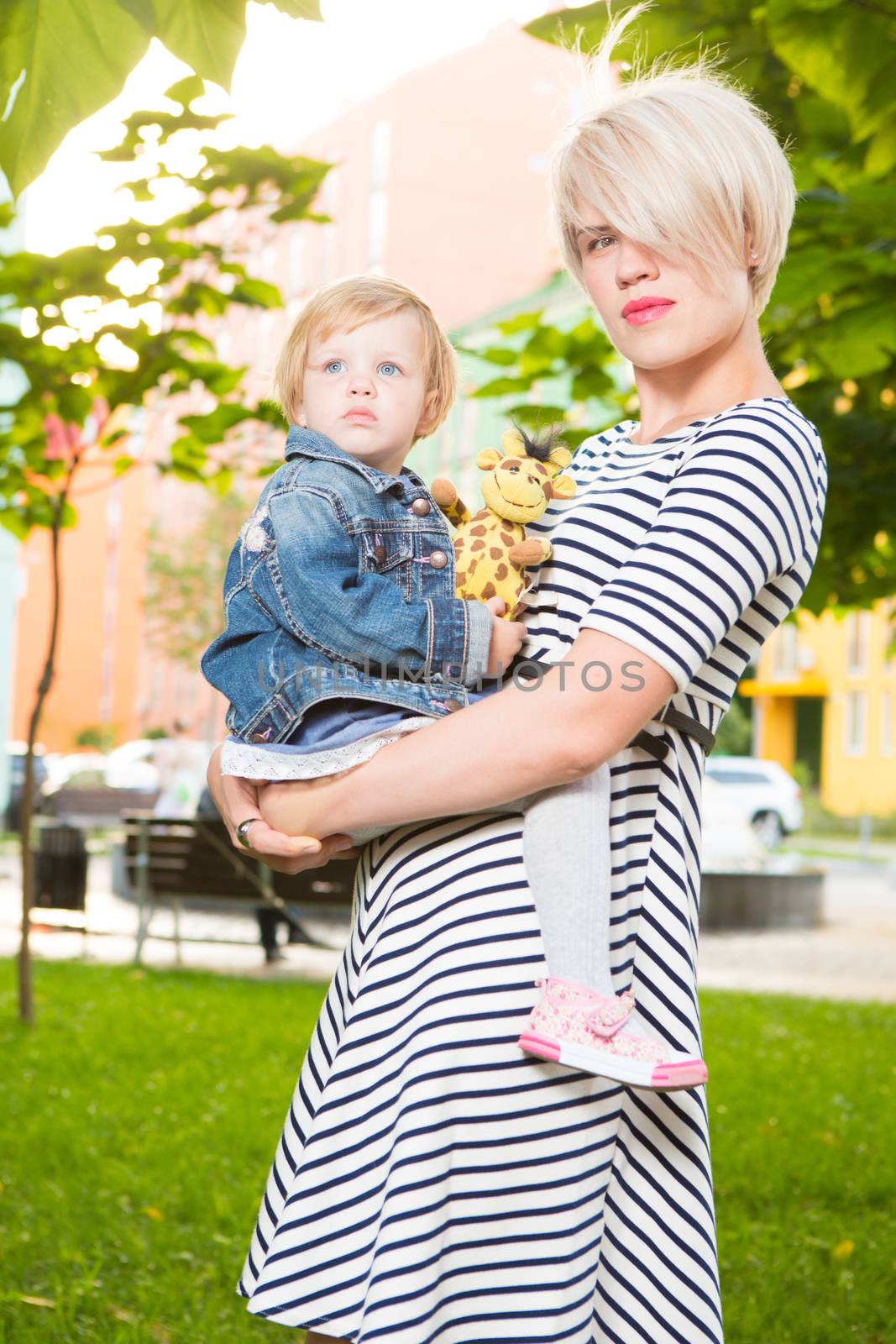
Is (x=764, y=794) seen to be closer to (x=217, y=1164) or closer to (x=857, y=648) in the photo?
(x=857, y=648)

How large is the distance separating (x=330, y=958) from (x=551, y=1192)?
31.3 ft

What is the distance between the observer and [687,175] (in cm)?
164

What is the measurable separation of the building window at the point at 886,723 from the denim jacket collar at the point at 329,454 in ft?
116

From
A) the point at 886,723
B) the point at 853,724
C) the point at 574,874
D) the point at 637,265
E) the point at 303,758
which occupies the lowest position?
the point at 853,724

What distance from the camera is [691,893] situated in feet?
5.59

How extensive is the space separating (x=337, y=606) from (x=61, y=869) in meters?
9.24

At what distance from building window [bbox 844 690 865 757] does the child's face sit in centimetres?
3633

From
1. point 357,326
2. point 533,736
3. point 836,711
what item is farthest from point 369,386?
point 836,711

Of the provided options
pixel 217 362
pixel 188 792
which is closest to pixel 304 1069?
pixel 217 362

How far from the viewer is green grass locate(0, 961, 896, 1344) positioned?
3533mm

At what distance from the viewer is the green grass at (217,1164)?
3.53 meters

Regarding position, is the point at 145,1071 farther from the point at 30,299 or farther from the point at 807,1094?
the point at 30,299

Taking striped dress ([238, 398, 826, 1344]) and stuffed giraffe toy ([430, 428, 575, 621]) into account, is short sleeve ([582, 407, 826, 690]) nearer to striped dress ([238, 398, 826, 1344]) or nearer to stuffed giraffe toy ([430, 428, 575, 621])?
striped dress ([238, 398, 826, 1344])

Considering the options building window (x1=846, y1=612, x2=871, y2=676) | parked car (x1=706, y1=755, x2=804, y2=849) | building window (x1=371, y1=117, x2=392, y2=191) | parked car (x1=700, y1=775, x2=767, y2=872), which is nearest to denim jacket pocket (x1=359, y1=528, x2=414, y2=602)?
parked car (x1=700, y1=775, x2=767, y2=872)
